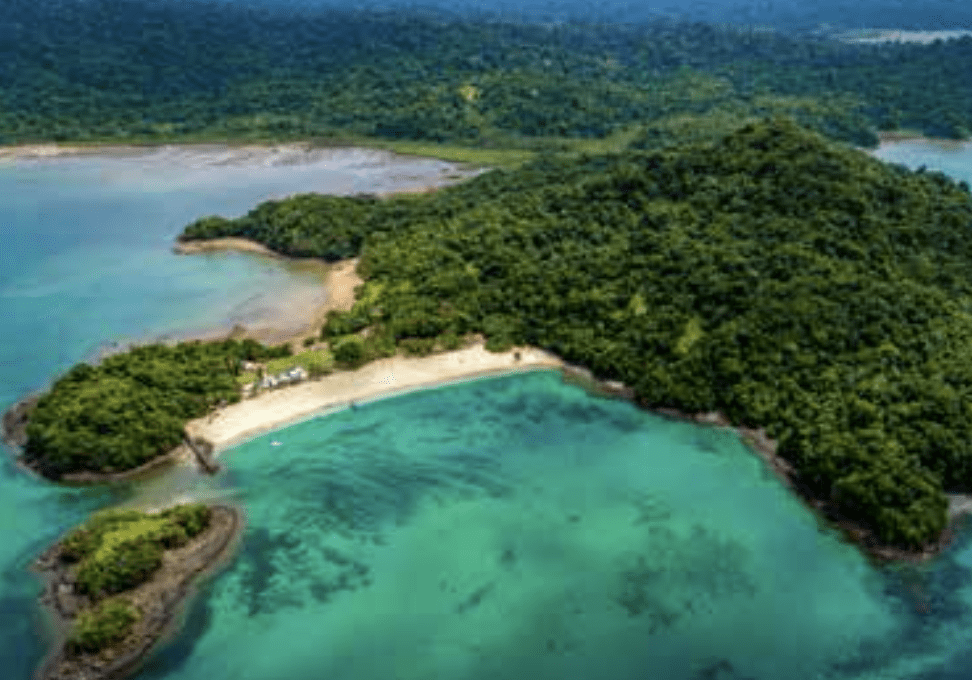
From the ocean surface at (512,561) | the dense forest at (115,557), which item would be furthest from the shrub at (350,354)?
the dense forest at (115,557)

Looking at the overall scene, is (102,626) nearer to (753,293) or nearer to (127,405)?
(127,405)

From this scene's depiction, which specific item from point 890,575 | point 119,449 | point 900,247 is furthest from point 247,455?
point 900,247

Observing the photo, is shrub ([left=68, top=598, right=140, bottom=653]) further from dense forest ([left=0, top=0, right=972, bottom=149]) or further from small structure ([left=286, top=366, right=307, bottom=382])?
dense forest ([left=0, top=0, right=972, bottom=149])

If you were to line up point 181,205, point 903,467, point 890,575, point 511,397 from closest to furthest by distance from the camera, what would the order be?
1. point 890,575
2. point 903,467
3. point 511,397
4. point 181,205

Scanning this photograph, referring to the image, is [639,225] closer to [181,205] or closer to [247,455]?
[247,455]

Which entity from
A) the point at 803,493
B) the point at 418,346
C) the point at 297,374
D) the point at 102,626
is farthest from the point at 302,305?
the point at 803,493
